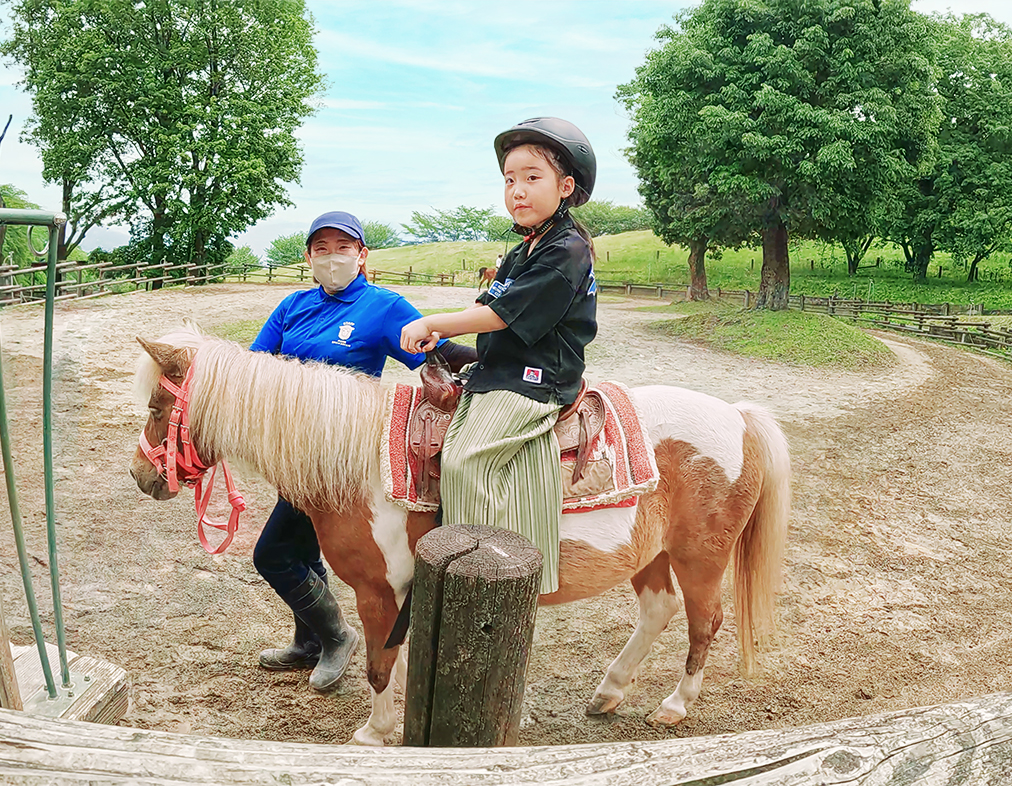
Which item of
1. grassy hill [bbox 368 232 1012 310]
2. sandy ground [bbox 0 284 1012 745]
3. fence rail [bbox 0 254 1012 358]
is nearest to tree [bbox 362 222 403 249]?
grassy hill [bbox 368 232 1012 310]

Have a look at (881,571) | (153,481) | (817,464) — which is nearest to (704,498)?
(153,481)

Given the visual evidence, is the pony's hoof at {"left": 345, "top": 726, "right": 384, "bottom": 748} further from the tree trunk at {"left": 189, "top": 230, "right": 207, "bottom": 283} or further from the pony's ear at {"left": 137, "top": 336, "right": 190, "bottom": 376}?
the tree trunk at {"left": 189, "top": 230, "right": 207, "bottom": 283}

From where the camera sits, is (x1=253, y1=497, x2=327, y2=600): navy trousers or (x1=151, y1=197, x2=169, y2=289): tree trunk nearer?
(x1=253, y1=497, x2=327, y2=600): navy trousers

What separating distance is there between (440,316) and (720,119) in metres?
14.7

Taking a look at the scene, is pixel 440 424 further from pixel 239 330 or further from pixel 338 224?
pixel 239 330

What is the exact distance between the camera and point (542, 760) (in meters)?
1.33

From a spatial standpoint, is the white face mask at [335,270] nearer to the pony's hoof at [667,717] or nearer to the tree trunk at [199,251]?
the pony's hoof at [667,717]

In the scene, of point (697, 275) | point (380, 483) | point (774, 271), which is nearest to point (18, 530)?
point (380, 483)

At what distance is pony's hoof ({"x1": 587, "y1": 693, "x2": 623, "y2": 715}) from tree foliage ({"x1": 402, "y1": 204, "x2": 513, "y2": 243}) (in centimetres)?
6202

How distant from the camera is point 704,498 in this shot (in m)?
3.11

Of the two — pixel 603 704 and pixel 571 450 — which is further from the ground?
pixel 571 450

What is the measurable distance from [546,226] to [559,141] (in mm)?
278

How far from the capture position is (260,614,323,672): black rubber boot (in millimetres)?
3736

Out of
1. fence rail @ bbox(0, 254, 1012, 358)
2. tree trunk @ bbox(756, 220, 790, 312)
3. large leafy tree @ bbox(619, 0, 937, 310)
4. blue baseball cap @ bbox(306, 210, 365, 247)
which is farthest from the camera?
fence rail @ bbox(0, 254, 1012, 358)
